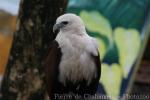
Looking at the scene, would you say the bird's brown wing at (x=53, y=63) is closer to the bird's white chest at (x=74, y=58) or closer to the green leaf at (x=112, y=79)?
the bird's white chest at (x=74, y=58)

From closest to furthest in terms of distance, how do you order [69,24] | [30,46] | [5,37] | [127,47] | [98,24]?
1. [69,24]
2. [30,46]
3. [5,37]
4. [98,24]
5. [127,47]

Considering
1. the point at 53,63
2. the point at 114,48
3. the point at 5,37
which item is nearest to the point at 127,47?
the point at 114,48

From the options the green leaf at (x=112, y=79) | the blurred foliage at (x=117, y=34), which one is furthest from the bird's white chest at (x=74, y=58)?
the green leaf at (x=112, y=79)

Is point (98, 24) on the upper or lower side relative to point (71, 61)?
lower

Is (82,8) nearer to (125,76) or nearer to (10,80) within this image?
(125,76)

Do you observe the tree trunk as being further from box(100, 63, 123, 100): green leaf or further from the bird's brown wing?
box(100, 63, 123, 100): green leaf

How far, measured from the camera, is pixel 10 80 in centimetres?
254

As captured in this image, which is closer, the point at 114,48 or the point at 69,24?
the point at 69,24

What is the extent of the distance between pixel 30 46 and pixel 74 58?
390 millimetres

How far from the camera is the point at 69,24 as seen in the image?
2.13 meters

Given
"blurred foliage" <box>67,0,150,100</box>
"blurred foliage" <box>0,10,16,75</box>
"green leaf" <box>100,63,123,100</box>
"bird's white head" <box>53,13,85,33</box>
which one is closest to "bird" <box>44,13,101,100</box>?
"bird's white head" <box>53,13,85,33</box>

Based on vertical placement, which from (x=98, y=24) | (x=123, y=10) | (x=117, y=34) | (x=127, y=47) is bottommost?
(x=127, y=47)

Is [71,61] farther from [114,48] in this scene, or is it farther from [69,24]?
[114,48]

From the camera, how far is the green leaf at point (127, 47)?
17.0 ft
